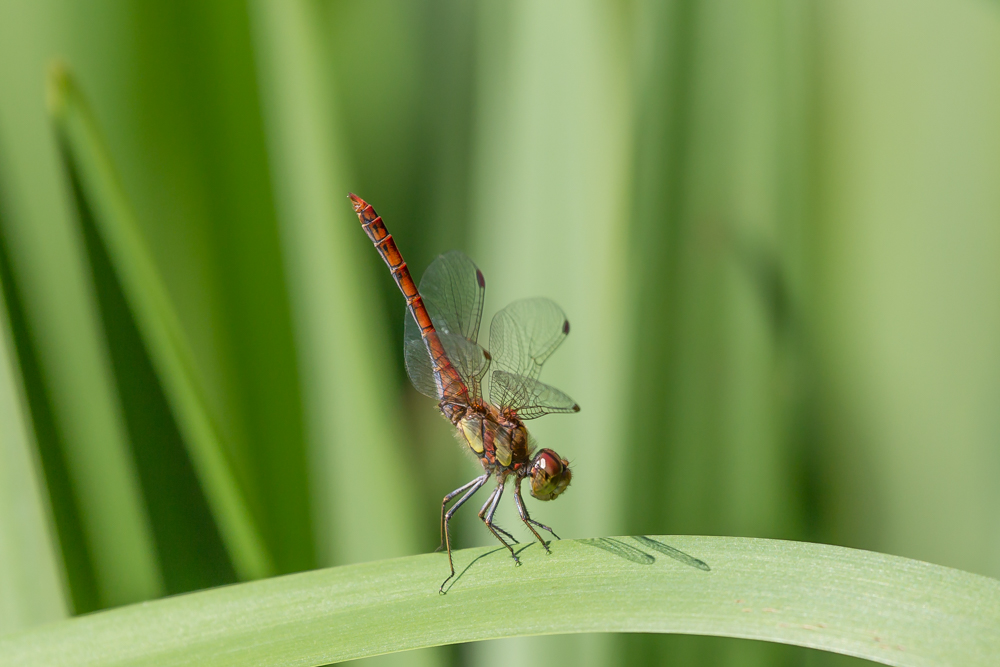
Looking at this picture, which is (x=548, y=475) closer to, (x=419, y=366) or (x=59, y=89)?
(x=419, y=366)

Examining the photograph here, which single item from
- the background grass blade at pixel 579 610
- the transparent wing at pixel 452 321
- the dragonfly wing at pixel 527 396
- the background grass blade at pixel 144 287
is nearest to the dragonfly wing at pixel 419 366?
the transparent wing at pixel 452 321

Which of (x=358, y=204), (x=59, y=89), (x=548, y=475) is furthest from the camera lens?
(x=358, y=204)

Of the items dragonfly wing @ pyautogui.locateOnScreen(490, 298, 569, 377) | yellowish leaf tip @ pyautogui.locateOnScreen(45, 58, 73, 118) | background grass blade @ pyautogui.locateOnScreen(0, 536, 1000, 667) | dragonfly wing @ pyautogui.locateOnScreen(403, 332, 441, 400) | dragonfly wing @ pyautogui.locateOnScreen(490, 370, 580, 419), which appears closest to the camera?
background grass blade @ pyautogui.locateOnScreen(0, 536, 1000, 667)

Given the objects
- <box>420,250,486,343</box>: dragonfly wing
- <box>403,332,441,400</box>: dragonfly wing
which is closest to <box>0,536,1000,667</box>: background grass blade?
<box>403,332,441,400</box>: dragonfly wing

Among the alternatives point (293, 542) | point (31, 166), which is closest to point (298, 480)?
point (293, 542)

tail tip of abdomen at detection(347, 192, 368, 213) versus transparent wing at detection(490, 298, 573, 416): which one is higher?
tail tip of abdomen at detection(347, 192, 368, 213)

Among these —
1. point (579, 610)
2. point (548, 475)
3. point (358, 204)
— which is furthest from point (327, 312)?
point (579, 610)

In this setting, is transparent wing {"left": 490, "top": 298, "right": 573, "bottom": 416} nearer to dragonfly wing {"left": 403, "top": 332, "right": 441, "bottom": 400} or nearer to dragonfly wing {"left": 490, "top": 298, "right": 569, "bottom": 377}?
dragonfly wing {"left": 490, "top": 298, "right": 569, "bottom": 377}
